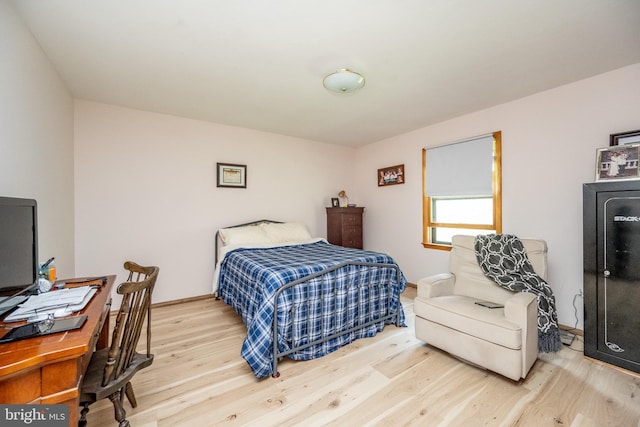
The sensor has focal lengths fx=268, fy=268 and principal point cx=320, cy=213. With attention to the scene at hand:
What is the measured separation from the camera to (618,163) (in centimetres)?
216

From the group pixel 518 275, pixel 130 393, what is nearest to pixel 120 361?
pixel 130 393

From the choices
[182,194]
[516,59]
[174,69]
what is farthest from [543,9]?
[182,194]

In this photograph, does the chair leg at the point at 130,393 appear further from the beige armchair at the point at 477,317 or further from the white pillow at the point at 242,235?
the beige armchair at the point at 477,317

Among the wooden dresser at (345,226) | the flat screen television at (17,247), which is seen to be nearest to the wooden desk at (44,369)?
the flat screen television at (17,247)

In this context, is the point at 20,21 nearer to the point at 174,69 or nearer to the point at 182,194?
the point at 174,69

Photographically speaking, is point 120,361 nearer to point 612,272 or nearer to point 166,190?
point 166,190

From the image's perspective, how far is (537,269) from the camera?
2361mm

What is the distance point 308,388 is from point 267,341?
432 millimetres

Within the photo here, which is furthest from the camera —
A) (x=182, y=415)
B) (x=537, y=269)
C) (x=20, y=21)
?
(x=537, y=269)

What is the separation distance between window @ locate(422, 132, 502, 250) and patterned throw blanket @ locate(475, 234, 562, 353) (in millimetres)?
940

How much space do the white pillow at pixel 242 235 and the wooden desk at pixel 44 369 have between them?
2.61 metres

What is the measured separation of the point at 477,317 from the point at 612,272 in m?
1.09

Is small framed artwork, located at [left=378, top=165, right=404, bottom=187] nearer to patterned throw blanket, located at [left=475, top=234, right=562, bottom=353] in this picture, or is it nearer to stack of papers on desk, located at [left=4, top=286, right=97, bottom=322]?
patterned throw blanket, located at [left=475, top=234, right=562, bottom=353]

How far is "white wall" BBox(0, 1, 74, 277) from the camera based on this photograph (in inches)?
63.7
